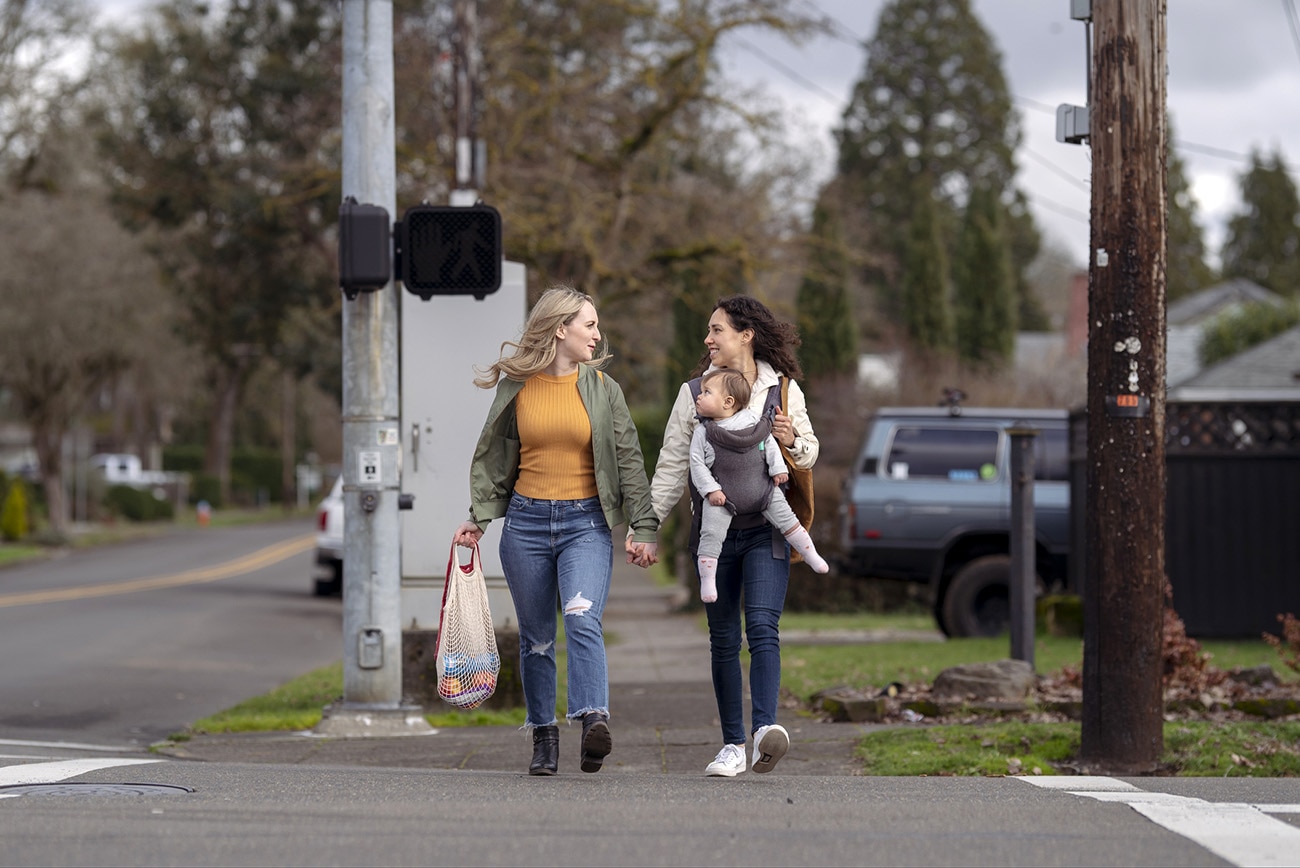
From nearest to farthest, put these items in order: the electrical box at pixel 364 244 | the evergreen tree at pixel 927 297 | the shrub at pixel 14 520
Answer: the electrical box at pixel 364 244, the shrub at pixel 14 520, the evergreen tree at pixel 927 297

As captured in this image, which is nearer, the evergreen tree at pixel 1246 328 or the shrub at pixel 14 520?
the shrub at pixel 14 520

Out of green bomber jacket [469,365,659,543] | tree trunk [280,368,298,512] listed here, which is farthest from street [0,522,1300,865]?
tree trunk [280,368,298,512]

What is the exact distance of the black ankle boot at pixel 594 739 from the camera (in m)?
6.26

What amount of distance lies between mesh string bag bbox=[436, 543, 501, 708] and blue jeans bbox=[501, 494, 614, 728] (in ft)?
0.54

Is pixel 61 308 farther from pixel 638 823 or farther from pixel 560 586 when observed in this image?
pixel 638 823

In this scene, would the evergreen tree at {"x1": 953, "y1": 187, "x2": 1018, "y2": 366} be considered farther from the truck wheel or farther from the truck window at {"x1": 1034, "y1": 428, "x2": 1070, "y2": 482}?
the truck wheel

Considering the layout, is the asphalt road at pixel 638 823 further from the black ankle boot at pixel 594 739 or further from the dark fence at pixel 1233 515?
the dark fence at pixel 1233 515

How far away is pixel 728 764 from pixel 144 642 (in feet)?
32.5

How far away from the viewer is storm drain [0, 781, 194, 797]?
19.7ft

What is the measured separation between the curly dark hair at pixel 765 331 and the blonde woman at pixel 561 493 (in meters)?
0.57

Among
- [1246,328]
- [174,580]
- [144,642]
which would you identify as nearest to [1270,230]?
[1246,328]

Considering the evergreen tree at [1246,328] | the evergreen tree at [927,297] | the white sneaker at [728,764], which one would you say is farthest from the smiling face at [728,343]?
the evergreen tree at [927,297]

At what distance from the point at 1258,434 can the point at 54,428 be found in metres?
31.4

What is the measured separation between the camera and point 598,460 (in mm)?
6375
